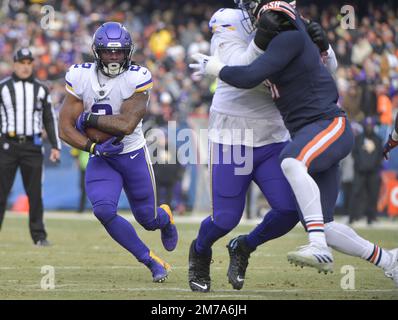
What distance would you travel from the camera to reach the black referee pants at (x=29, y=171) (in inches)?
386

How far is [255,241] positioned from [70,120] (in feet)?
4.98

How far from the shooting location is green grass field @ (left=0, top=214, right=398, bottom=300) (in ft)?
19.9

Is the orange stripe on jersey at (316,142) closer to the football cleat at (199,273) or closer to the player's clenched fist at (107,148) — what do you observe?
the football cleat at (199,273)

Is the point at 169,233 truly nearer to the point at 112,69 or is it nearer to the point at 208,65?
the point at 112,69

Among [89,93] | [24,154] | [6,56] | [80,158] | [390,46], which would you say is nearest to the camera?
[89,93]

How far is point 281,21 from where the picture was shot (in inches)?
221

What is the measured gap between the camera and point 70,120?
666 cm

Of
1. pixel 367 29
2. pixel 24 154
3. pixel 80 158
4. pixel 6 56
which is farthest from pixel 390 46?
pixel 24 154

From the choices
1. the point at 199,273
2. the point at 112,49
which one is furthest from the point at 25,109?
the point at 199,273

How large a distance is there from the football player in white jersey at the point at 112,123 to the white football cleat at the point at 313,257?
1597 millimetres

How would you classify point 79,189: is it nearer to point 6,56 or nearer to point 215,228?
point 6,56

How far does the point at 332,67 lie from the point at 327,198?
96 centimetres

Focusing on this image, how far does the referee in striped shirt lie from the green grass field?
488 millimetres

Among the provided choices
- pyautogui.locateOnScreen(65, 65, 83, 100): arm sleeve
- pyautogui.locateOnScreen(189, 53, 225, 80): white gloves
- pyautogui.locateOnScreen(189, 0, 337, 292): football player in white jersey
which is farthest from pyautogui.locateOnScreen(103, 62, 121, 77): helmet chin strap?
pyautogui.locateOnScreen(189, 53, 225, 80): white gloves
